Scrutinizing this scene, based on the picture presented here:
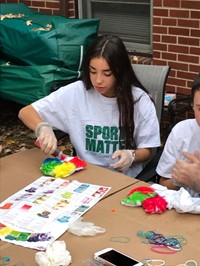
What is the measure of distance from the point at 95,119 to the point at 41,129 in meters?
0.30

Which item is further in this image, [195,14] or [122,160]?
[195,14]

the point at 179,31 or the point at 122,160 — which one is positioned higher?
the point at 179,31

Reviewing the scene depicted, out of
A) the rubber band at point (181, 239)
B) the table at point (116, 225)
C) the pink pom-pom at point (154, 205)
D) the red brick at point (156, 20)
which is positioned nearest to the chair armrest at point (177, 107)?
the red brick at point (156, 20)

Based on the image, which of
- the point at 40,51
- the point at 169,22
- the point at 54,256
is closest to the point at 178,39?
the point at 169,22

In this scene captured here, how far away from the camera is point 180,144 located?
202 centimetres

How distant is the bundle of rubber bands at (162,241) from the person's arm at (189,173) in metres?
Answer: 0.33

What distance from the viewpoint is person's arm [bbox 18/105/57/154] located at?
6.86 ft

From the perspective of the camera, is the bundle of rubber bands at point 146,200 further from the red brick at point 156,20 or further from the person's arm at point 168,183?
the red brick at point 156,20

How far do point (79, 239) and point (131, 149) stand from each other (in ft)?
2.95

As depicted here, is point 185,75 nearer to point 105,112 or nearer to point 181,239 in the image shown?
point 105,112

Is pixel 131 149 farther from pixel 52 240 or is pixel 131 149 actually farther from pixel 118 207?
pixel 52 240

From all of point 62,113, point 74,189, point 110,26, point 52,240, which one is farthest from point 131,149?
point 110,26

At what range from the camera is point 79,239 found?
4.90 feet

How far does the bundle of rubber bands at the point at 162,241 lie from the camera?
1.41 metres
